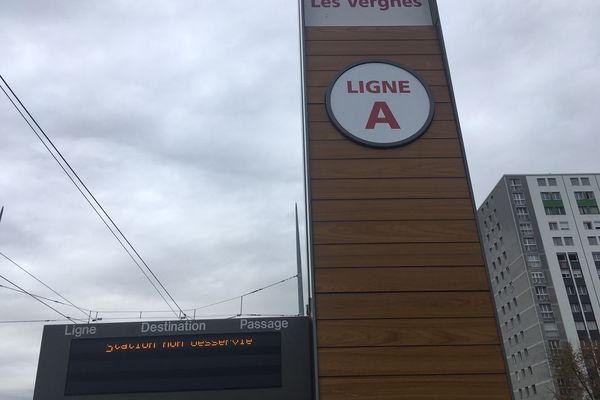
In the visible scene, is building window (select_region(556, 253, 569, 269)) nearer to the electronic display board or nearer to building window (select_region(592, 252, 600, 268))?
building window (select_region(592, 252, 600, 268))

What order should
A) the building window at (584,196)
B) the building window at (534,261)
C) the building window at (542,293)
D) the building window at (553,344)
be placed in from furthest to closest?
the building window at (584,196) → the building window at (534,261) → the building window at (542,293) → the building window at (553,344)

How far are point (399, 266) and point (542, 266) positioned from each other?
43913 mm

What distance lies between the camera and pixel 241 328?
24.4ft

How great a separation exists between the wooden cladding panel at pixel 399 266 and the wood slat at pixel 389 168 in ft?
0.04

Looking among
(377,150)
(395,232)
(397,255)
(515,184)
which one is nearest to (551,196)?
(515,184)

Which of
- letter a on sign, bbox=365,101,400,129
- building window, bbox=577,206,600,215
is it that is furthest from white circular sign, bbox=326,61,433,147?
building window, bbox=577,206,600,215

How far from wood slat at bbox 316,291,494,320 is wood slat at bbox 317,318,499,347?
59 millimetres

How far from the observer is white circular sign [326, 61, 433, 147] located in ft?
22.4

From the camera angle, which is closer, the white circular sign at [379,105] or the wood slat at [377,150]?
the wood slat at [377,150]

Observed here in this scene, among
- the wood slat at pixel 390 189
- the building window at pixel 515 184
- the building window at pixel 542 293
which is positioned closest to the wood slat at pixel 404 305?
the wood slat at pixel 390 189

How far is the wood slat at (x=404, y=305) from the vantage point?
5762mm

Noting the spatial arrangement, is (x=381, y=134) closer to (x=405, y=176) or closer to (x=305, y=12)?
(x=405, y=176)

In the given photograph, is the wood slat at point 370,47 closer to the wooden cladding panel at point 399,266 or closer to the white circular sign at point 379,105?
the wooden cladding panel at point 399,266

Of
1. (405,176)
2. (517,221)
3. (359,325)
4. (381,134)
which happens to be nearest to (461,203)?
(405,176)
